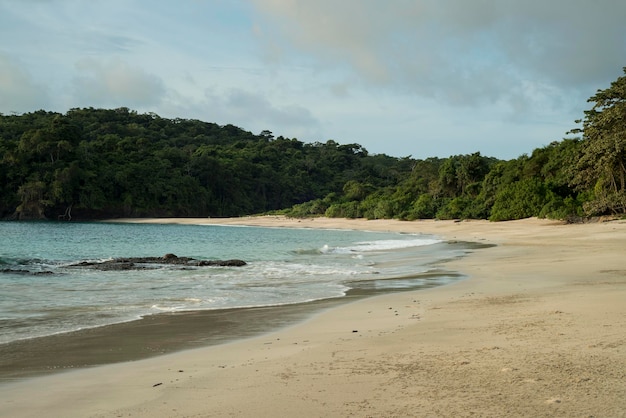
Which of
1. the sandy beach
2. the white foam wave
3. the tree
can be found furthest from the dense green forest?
the sandy beach

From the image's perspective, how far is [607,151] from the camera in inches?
1171

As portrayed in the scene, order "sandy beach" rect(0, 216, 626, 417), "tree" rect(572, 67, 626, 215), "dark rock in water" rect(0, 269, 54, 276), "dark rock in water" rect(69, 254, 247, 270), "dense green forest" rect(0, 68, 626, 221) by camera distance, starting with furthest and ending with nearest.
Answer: "dense green forest" rect(0, 68, 626, 221) → "tree" rect(572, 67, 626, 215) → "dark rock in water" rect(69, 254, 247, 270) → "dark rock in water" rect(0, 269, 54, 276) → "sandy beach" rect(0, 216, 626, 417)

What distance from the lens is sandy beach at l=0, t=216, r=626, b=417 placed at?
3816 mm

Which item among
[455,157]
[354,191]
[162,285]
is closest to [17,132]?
[354,191]

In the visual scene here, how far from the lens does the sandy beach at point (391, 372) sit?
3.82m

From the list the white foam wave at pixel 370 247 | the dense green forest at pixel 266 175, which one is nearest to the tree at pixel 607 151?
the dense green forest at pixel 266 175

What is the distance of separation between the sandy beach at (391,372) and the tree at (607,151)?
24526 mm

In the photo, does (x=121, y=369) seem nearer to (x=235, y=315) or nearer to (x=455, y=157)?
(x=235, y=315)

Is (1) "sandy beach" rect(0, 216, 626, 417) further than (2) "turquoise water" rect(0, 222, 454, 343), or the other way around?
(2) "turquoise water" rect(0, 222, 454, 343)

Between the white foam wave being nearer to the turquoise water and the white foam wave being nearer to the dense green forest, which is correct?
the turquoise water

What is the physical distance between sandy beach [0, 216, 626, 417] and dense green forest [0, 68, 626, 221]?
26.4 metres

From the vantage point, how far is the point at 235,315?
30.6 ft

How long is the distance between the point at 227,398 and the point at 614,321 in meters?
4.55

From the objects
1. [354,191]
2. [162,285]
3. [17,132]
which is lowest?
[162,285]
